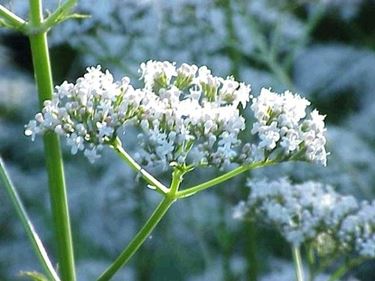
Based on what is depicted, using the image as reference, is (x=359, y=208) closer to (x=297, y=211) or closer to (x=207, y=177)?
(x=297, y=211)

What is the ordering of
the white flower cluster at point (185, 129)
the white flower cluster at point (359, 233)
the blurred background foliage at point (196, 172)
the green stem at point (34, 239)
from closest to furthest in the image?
the white flower cluster at point (185, 129) → the green stem at point (34, 239) → the white flower cluster at point (359, 233) → the blurred background foliage at point (196, 172)

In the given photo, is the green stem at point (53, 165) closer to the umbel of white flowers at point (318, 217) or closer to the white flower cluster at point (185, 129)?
the white flower cluster at point (185, 129)

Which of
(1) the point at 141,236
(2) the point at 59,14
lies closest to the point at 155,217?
(1) the point at 141,236

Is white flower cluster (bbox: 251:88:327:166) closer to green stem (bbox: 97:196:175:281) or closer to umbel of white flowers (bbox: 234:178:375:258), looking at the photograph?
green stem (bbox: 97:196:175:281)

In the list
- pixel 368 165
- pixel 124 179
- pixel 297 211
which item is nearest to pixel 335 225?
pixel 297 211

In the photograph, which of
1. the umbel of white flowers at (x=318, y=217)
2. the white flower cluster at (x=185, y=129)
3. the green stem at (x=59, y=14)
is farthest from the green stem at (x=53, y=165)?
the umbel of white flowers at (x=318, y=217)

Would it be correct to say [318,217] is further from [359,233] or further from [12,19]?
[12,19]
